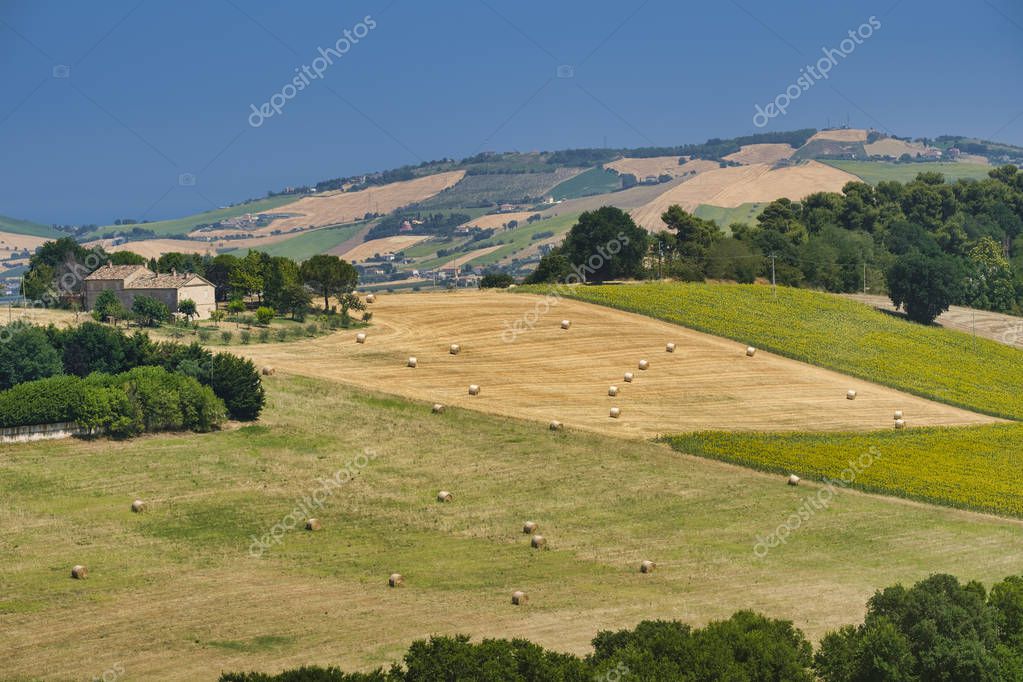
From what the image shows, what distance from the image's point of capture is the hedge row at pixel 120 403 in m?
74.4

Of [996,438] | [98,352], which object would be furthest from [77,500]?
[996,438]

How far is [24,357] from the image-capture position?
268ft

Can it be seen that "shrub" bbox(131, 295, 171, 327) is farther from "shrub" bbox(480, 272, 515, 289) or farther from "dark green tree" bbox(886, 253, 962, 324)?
"dark green tree" bbox(886, 253, 962, 324)

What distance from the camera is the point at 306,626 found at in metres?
50.9

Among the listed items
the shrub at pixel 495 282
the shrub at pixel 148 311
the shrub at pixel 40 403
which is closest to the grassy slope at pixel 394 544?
the shrub at pixel 40 403

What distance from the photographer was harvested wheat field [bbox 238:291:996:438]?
8819 cm

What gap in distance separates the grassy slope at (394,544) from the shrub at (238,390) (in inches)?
60.8

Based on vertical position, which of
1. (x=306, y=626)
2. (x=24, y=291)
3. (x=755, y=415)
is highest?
(x=24, y=291)

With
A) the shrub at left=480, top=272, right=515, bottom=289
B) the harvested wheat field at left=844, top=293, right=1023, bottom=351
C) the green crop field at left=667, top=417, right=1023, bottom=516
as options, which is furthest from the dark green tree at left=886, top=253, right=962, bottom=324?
the green crop field at left=667, top=417, right=1023, bottom=516

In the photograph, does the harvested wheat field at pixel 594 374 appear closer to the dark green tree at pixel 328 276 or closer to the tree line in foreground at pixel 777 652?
the dark green tree at pixel 328 276

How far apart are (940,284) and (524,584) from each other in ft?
297

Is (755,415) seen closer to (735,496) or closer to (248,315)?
(735,496)

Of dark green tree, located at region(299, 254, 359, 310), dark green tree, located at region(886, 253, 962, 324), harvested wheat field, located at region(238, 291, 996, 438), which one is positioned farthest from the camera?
dark green tree, located at region(886, 253, 962, 324)

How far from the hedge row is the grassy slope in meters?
1.67
